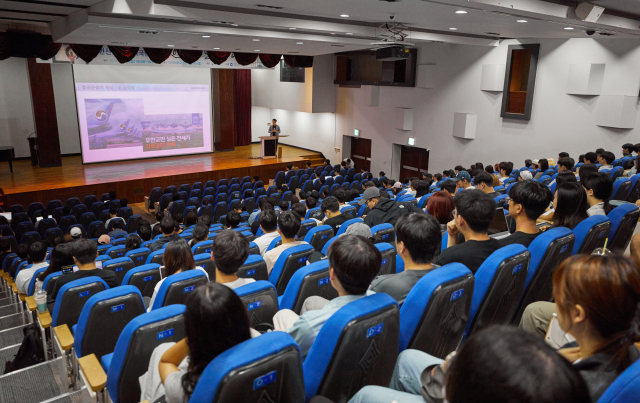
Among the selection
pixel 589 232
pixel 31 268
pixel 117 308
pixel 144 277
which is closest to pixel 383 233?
pixel 589 232

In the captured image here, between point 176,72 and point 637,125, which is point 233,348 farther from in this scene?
point 176,72

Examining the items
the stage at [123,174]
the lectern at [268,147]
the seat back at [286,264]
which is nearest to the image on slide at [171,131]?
the stage at [123,174]

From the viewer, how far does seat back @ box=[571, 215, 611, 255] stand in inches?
115

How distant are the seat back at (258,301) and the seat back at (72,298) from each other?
1.53m

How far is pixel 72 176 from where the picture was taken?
13.5 m

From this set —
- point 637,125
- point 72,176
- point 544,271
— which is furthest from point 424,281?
point 72,176

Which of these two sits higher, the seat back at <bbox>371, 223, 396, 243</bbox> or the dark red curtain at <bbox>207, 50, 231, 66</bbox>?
the dark red curtain at <bbox>207, 50, 231, 66</bbox>

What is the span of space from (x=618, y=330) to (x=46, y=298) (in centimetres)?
392

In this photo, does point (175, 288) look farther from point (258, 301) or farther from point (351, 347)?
point (351, 347)

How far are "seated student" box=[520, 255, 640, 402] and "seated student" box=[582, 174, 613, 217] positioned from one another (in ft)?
9.28

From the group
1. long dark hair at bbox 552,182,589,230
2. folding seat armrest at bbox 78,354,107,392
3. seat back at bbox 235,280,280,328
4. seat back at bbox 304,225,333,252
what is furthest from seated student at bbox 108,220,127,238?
long dark hair at bbox 552,182,589,230

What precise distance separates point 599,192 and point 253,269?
10.1 ft

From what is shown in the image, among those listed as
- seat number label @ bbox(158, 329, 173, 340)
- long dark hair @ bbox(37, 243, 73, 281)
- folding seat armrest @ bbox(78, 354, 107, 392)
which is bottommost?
long dark hair @ bbox(37, 243, 73, 281)

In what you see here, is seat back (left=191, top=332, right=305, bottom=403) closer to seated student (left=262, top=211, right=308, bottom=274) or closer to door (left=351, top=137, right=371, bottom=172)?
seated student (left=262, top=211, right=308, bottom=274)
